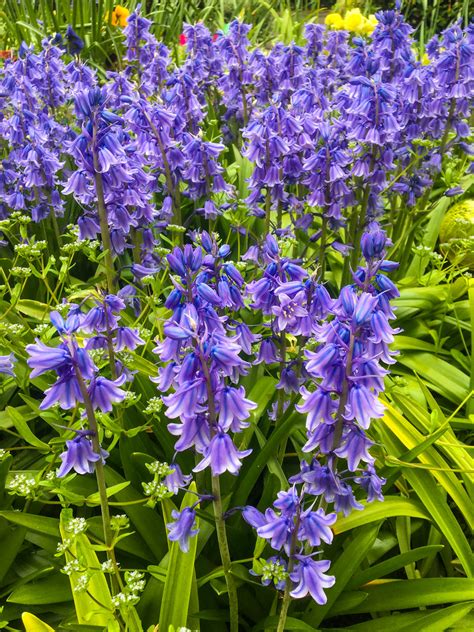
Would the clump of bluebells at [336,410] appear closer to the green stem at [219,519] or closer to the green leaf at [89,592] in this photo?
the green stem at [219,519]

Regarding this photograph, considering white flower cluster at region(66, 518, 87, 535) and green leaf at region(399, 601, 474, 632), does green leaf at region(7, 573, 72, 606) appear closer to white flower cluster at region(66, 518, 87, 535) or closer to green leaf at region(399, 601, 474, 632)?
white flower cluster at region(66, 518, 87, 535)

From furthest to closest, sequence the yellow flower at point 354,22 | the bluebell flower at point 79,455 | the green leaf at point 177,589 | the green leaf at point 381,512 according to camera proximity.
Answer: the yellow flower at point 354,22 → the green leaf at point 381,512 → the green leaf at point 177,589 → the bluebell flower at point 79,455

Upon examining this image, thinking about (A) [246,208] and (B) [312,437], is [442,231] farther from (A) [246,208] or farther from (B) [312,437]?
(B) [312,437]

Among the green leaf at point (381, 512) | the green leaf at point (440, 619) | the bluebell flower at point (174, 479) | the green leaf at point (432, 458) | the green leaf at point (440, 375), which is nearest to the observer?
the bluebell flower at point (174, 479)

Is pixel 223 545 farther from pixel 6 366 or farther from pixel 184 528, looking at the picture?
pixel 6 366

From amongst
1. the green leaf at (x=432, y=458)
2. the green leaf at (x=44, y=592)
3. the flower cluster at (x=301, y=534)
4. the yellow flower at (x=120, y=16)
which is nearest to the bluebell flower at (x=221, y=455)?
the flower cluster at (x=301, y=534)

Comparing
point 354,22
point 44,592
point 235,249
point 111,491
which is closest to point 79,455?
point 111,491

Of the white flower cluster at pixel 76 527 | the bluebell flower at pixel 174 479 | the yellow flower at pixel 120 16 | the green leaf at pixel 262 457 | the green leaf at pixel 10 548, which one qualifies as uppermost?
the yellow flower at pixel 120 16
